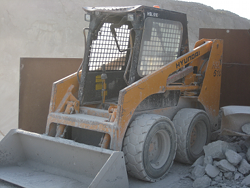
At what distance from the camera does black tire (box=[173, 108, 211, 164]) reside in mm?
4641

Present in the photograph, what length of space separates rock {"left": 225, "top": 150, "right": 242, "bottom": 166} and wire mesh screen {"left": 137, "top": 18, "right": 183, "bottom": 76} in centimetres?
147

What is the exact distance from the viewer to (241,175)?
156 inches

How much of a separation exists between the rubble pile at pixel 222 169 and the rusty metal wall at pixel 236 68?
8.81ft

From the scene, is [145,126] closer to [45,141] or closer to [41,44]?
[45,141]

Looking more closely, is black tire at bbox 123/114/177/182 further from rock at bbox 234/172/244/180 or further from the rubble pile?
rock at bbox 234/172/244/180

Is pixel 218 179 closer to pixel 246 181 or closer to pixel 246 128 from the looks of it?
pixel 246 181

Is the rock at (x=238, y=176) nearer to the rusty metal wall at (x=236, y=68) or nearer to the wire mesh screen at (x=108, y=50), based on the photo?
the wire mesh screen at (x=108, y=50)

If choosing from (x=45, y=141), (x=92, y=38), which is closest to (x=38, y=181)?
(x=45, y=141)

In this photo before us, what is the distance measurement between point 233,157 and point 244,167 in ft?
0.55

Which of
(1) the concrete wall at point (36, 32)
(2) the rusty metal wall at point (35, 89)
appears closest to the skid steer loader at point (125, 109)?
(2) the rusty metal wall at point (35, 89)

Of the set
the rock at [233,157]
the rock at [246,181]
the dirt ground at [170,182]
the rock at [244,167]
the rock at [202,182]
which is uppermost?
the rock at [233,157]

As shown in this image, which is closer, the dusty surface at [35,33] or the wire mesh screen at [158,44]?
the wire mesh screen at [158,44]

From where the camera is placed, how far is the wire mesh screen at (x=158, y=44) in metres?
4.39

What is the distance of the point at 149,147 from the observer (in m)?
4.09
